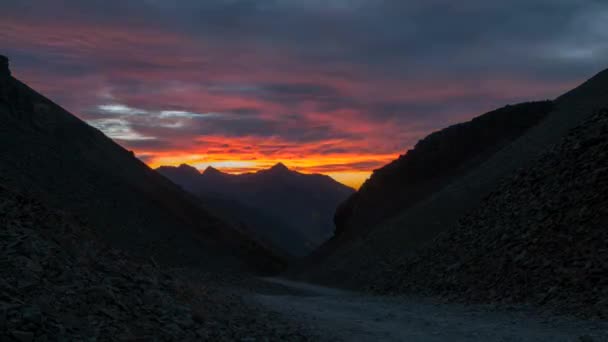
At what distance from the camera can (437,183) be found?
5812 cm

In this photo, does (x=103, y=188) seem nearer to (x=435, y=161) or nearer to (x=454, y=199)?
(x=454, y=199)

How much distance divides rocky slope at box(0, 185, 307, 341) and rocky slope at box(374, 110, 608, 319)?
9.90 metres

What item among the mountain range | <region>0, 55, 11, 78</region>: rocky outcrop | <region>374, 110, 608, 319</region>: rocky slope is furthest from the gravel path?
<region>0, 55, 11, 78</region>: rocky outcrop

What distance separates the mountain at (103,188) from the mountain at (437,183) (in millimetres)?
11773

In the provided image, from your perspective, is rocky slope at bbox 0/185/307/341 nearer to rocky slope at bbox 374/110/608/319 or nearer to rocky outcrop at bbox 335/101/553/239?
rocky slope at bbox 374/110/608/319

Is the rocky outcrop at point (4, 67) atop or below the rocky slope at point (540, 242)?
atop

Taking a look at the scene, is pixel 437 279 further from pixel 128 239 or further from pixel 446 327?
pixel 128 239

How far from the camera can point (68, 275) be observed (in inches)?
355

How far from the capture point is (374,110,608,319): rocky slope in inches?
675

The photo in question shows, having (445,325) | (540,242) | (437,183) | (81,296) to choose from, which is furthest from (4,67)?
(81,296)

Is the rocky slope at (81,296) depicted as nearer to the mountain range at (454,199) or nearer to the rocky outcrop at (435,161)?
the mountain range at (454,199)

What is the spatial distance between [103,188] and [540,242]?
36.1 metres

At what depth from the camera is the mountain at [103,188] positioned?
38.8 m

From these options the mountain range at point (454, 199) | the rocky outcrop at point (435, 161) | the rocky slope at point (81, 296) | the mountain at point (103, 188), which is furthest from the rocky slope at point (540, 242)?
the rocky outcrop at point (435, 161)
